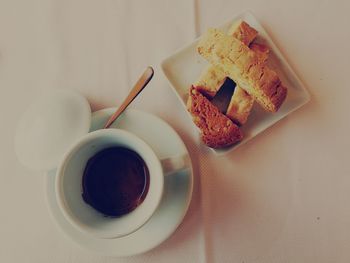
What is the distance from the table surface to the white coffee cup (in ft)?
0.33

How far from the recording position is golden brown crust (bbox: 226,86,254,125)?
0.64m

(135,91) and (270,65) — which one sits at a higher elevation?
(135,91)

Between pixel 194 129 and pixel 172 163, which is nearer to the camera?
pixel 172 163

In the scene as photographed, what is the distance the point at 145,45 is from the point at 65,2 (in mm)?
149

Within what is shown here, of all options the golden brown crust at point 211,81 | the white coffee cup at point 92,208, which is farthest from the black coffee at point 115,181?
the golden brown crust at point 211,81

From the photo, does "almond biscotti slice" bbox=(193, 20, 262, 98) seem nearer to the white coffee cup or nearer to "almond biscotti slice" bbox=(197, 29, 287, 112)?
"almond biscotti slice" bbox=(197, 29, 287, 112)

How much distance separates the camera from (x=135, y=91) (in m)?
0.63

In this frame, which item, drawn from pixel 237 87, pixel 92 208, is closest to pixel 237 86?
pixel 237 87

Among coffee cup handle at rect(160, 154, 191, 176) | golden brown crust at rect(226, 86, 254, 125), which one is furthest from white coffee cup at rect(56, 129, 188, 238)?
golden brown crust at rect(226, 86, 254, 125)

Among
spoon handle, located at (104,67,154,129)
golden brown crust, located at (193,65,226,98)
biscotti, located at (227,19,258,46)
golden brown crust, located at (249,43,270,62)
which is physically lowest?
golden brown crust, located at (249,43,270,62)

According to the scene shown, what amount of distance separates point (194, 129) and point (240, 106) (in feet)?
0.26

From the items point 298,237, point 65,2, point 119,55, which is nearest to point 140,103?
point 119,55

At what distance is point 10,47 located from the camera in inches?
27.3

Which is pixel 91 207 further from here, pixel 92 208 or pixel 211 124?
pixel 211 124
